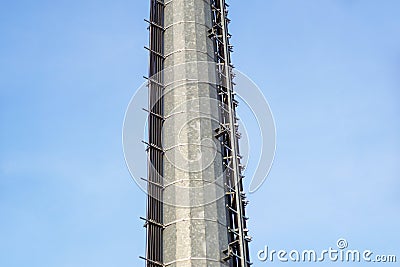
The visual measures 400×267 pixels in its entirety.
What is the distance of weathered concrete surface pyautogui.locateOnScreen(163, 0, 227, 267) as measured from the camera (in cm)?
3641

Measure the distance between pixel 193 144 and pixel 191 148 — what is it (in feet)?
A: 1.02

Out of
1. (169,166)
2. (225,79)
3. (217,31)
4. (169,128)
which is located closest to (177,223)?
(169,166)

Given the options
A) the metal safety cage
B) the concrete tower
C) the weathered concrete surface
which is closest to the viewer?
the weathered concrete surface

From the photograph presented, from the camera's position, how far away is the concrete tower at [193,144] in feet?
120

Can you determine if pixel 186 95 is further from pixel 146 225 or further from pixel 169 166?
pixel 146 225

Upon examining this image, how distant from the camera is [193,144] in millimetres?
39406

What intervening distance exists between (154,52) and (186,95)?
402cm

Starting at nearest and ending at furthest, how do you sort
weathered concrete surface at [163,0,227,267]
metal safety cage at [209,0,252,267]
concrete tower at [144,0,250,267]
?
weathered concrete surface at [163,0,227,267] < concrete tower at [144,0,250,267] < metal safety cage at [209,0,252,267]

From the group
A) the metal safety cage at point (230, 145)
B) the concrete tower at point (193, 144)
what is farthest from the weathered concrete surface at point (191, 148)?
the metal safety cage at point (230, 145)

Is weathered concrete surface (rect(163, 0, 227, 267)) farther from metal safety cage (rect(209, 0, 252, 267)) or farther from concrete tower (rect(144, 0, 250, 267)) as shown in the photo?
metal safety cage (rect(209, 0, 252, 267))

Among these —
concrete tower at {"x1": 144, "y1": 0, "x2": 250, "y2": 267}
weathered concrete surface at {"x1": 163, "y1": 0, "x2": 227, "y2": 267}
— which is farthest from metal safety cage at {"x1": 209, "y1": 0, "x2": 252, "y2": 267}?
weathered concrete surface at {"x1": 163, "y1": 0, "x2": 227, "y2": 267}

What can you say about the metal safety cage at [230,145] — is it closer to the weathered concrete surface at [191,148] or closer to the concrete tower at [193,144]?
the concrete tower at [193,144]

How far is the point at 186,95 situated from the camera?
41.4 meters

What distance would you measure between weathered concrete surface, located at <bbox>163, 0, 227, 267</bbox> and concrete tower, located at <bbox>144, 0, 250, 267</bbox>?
0.05 metres
